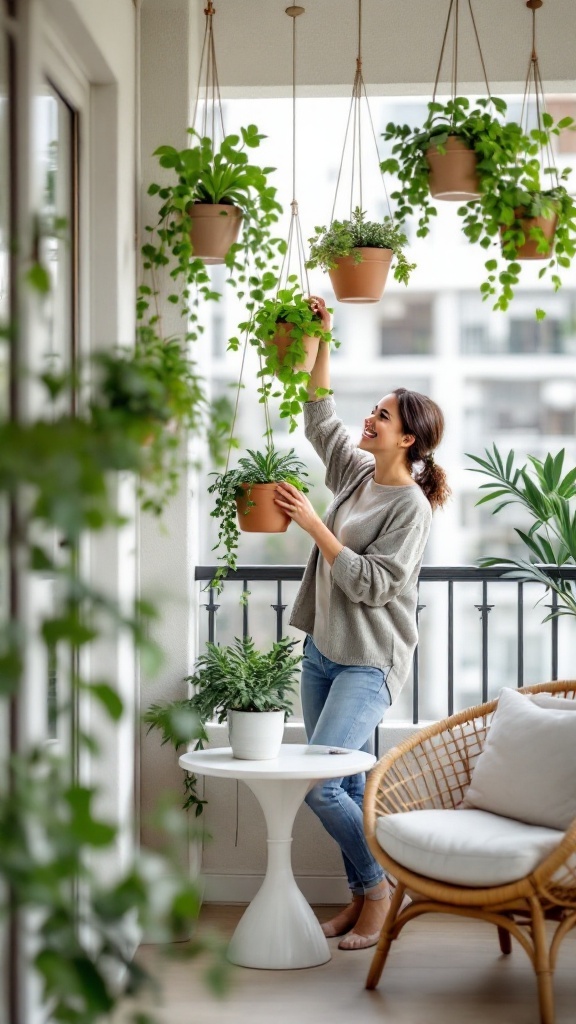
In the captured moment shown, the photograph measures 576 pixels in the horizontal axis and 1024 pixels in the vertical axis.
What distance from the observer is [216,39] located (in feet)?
11.8

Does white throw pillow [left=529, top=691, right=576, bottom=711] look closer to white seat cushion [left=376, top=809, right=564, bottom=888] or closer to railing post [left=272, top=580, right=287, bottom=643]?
white seat cushion [left=376, top=809, right=564, bottom=888]

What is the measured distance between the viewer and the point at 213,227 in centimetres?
294

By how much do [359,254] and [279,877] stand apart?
1.76m

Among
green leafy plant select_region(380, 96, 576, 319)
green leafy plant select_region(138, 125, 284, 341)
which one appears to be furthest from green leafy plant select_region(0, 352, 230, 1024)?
green leafy plant select_region(380, 96, 576, 319)

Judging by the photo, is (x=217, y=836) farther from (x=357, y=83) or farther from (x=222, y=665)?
(x=357, y=83)

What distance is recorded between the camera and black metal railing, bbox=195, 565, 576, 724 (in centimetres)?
361

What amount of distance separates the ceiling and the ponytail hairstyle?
1.06 meters

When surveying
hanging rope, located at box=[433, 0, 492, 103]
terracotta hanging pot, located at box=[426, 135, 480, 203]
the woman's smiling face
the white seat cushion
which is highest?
hanging rope, located at box=[433, 0, 492, 103]

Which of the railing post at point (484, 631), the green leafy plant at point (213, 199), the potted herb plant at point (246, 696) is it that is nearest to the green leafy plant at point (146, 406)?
the green leafy plant at point (213, 199)

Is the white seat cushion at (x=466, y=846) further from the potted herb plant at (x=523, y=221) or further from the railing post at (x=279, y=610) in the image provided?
the potted herb plant at (x=523, y=221)

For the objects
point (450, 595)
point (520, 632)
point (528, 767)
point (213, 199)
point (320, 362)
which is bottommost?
point (528, 767)

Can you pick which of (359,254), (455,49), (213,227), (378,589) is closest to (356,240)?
(359,254)

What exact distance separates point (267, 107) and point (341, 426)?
48.0 inches

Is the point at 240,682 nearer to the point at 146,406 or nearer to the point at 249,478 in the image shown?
the point at 249,478
